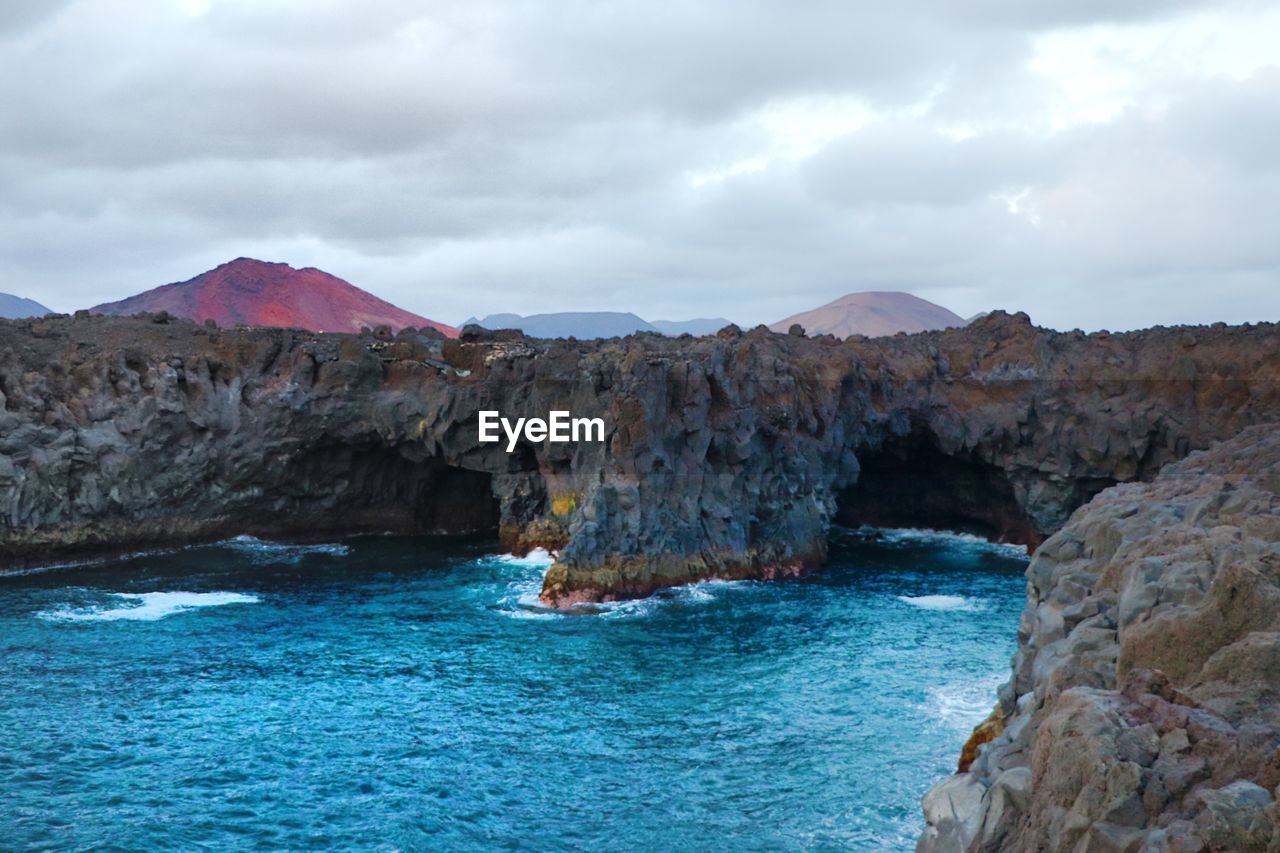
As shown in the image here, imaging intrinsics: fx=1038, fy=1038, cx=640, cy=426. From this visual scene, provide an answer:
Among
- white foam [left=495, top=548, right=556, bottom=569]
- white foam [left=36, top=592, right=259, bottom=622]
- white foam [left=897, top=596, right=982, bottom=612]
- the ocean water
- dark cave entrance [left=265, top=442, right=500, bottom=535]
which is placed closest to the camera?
the ocean water

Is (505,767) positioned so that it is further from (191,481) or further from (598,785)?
(191,481)

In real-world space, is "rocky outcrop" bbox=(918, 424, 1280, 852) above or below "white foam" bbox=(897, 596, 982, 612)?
above

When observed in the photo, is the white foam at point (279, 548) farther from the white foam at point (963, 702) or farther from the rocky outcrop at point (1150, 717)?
the rocky outcrop at point (1150, 717)

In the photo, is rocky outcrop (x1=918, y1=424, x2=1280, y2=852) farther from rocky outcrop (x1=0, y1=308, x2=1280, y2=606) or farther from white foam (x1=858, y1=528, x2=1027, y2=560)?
white foam (x1=858, y1=528, x2=1027, y2=560)

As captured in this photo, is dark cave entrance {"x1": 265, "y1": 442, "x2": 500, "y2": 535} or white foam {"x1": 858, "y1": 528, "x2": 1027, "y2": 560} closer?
dark cave entrance {"x1": 265, "y1": 442, "x2": 500, "y2": 535}

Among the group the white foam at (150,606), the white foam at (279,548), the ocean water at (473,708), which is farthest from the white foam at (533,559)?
the white foam at (150,606)

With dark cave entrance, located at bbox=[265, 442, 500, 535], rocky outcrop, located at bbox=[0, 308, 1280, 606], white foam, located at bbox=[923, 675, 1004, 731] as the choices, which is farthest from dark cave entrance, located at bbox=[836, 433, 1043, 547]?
white foam, located at bbox=[923, 675, 1004, 731]

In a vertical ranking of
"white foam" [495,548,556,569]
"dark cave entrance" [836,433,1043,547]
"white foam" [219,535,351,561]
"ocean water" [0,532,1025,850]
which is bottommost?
"ocean water" [0,532,1025,850]

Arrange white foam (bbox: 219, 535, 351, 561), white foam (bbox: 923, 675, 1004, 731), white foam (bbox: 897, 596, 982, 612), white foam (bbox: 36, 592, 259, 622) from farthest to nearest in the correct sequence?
white foam (bbox: 219, 535, 351, 561), white foam (bbox: 897, 596, 982, 612), white foam (bbox: 36, 592, 259, 622), white foam (bbox: 923, 675, 1004, 731)
